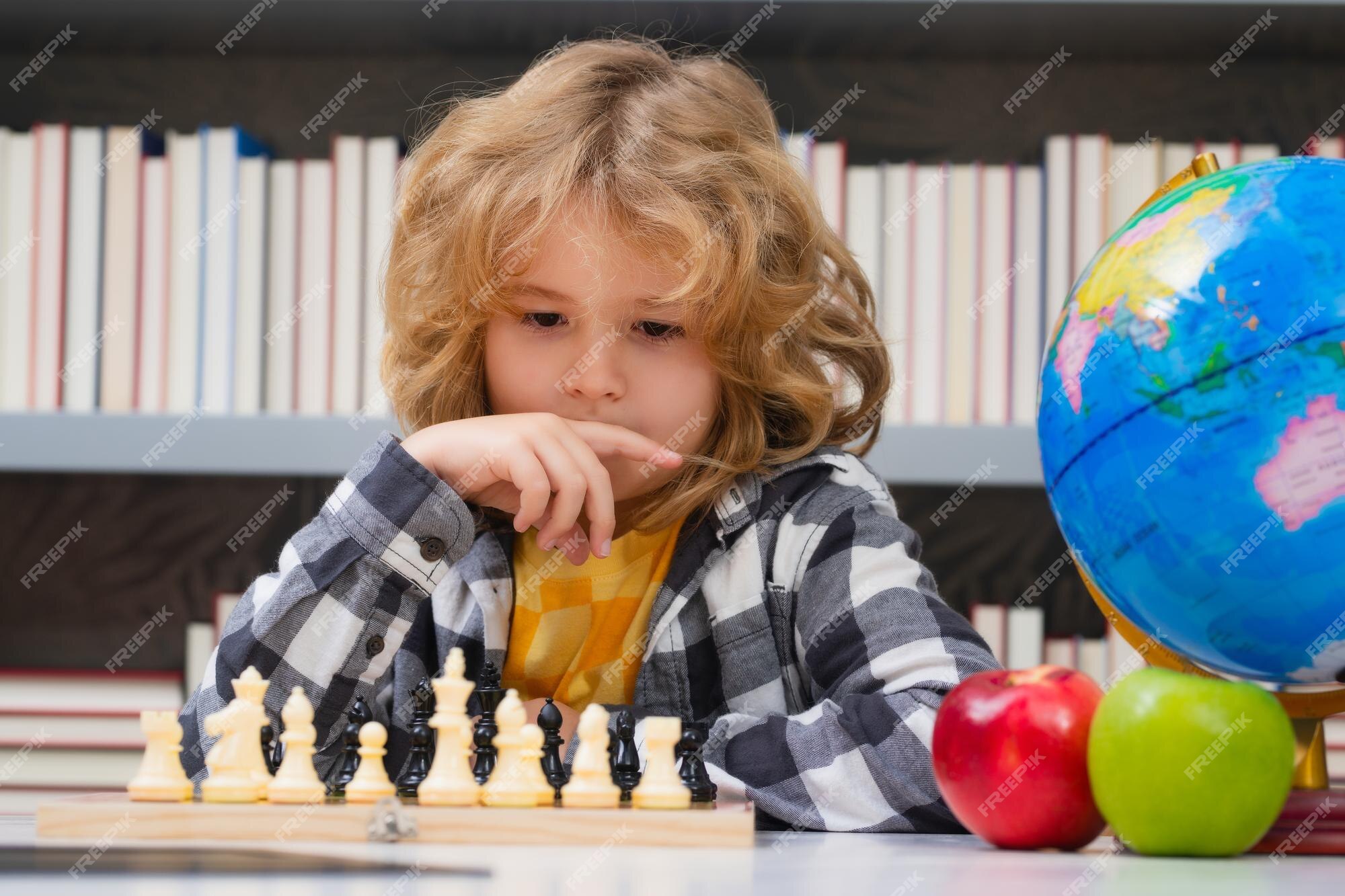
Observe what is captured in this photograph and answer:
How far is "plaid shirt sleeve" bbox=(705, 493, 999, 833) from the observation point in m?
0.96

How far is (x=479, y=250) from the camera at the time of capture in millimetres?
1227

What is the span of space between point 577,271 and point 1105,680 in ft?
3.80

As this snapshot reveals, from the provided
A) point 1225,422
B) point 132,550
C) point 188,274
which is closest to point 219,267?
point 188,274

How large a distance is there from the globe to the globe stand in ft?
0.18

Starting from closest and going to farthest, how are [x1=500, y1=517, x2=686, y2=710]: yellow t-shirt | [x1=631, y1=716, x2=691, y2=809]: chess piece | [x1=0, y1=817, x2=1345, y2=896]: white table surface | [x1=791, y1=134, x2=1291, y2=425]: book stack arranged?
[x1=0, y1=817, x2=1345, y2=896]: white table surface, [x1=631, y1=716, x2=691, y2=809]: chess piece, [x1=500, y1=517, x2=686, y2=710]: yellow t-shirt, [x1=791, y1=134, x2=1291, y2=425]: book stack

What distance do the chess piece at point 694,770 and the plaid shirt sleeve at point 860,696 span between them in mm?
110

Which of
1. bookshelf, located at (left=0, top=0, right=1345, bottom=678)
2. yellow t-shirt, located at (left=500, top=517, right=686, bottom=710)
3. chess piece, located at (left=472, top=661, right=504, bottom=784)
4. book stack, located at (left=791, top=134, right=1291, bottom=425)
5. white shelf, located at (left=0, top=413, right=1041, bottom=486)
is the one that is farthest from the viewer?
bookshelf, located at (left=0, top=0, right=1345, bottom=678)

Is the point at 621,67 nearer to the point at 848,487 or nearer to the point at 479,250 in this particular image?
the point at 479,250

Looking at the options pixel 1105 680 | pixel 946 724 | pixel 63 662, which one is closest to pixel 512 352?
pixel 946 724

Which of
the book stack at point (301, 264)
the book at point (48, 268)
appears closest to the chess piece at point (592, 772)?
the book stack at point (301, 264)

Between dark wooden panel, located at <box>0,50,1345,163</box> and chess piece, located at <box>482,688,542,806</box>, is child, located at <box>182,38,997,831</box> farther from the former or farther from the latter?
dark wooden panel, located at <box>0,50,1345,163</box>

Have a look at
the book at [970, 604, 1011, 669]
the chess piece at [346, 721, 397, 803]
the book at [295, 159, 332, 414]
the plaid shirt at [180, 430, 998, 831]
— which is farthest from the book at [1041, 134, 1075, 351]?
the chess piece at [346, 721, 397, 803]

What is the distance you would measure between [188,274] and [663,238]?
944 mm

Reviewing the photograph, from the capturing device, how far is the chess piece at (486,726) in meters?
0.92
